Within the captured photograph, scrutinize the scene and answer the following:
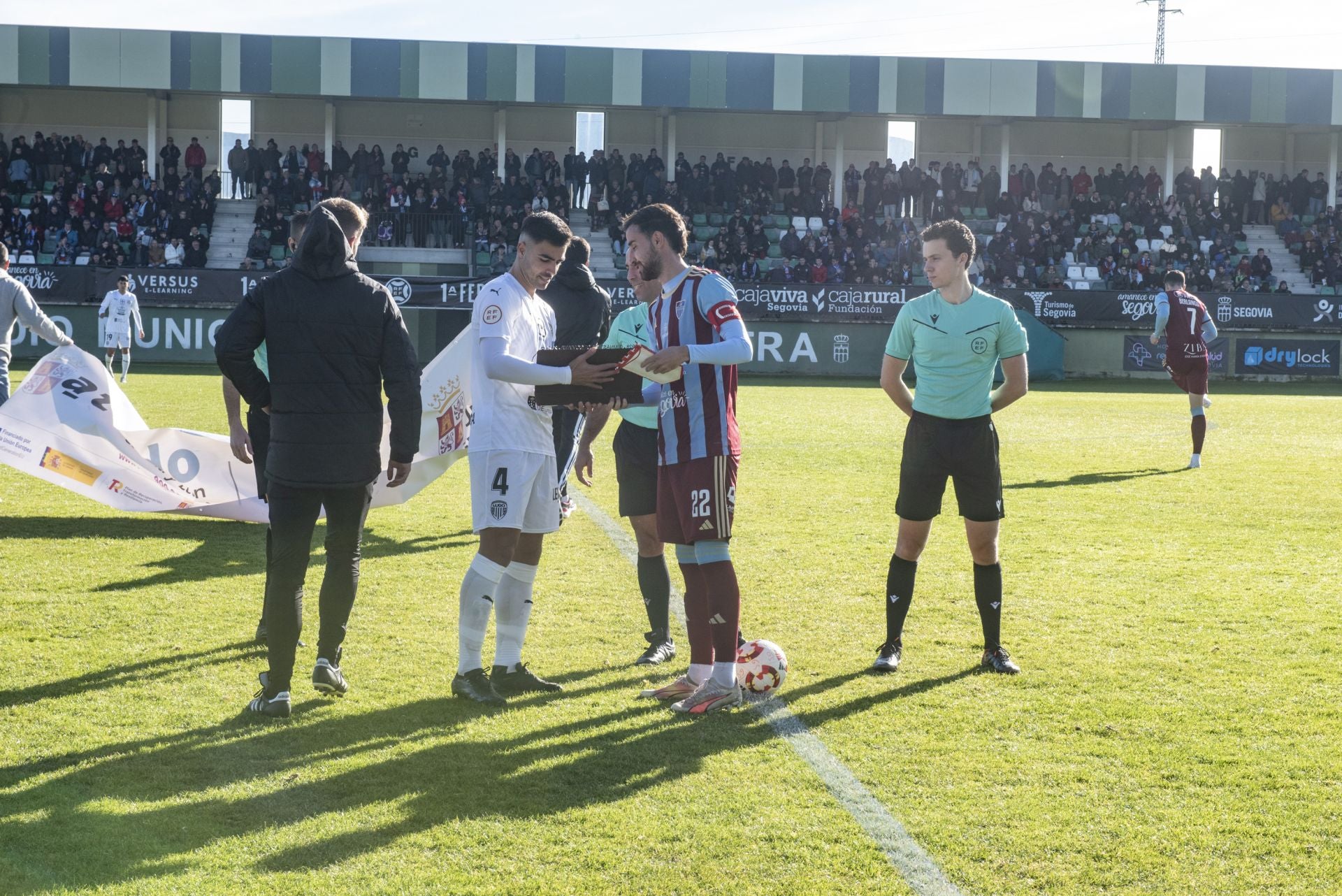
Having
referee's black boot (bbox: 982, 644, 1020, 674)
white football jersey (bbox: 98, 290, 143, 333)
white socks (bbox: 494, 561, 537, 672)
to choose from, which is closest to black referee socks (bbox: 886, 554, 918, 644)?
referee's black boot (bbox: 982, 644, 1020, 674)

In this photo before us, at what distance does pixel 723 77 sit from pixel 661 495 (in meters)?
35.9

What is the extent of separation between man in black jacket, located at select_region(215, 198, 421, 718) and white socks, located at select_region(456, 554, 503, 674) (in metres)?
0.54

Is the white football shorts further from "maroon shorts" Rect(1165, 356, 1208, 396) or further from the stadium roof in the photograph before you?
the stadium roof

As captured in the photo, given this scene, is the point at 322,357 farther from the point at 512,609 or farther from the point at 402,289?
the point at 402,289

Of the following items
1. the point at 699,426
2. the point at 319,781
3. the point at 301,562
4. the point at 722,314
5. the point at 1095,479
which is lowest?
the point at 319,781

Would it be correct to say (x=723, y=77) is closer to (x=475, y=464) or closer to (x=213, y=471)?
(x=213, y=471)

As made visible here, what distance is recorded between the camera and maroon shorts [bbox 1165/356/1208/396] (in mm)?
14484

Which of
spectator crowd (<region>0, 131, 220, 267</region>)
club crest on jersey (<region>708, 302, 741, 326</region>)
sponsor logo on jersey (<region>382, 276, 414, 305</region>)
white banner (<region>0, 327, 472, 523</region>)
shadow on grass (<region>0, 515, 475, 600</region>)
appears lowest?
shadow on grass (<region>0, 515, 475, 600</region>)

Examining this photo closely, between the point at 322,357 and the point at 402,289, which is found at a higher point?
the point at 402,289

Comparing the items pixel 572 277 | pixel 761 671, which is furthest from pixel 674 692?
pixel 572 277

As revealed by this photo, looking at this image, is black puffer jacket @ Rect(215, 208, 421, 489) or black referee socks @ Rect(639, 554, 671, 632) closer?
black puffer jacket @ Rect(215, 208, 421, 489)

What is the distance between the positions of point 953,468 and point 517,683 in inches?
87.6

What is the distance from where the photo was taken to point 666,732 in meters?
4.96

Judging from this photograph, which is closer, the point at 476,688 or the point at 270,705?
the point at 270,705
